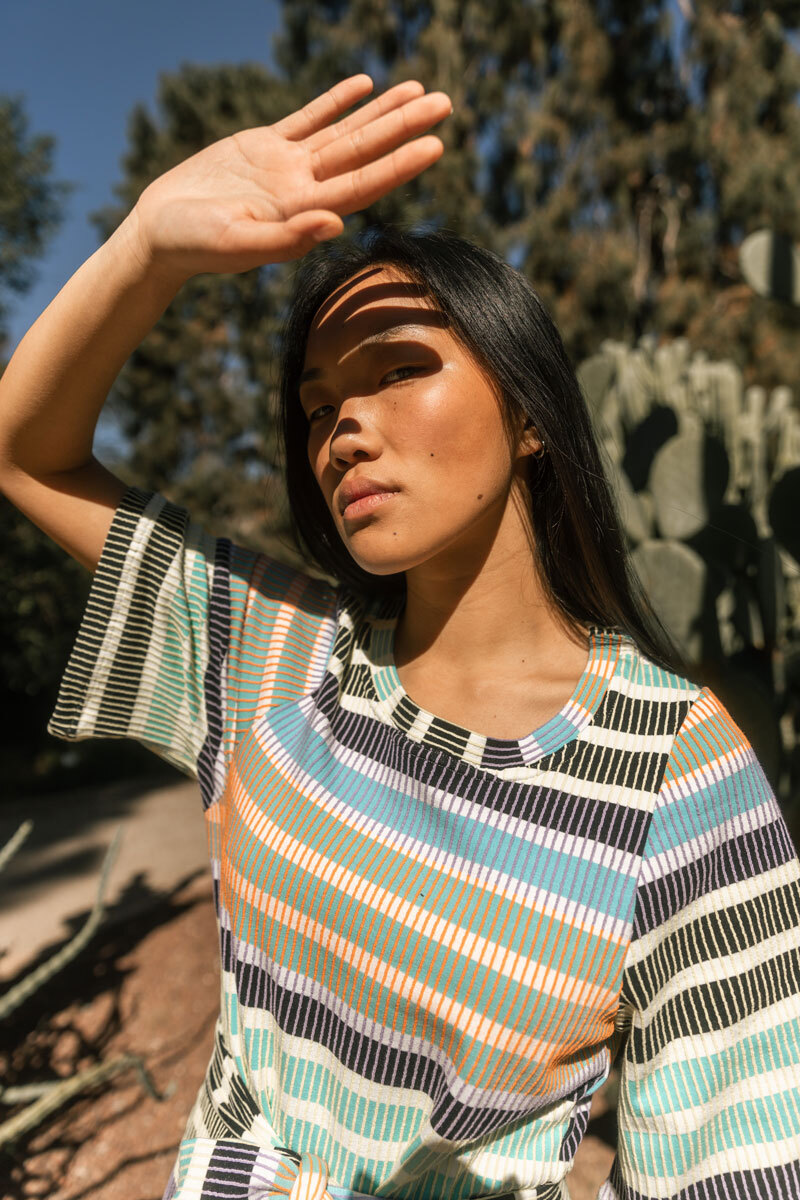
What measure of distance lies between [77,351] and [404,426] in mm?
A: 394

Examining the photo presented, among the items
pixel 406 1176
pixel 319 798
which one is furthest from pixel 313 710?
pixel 406 1176

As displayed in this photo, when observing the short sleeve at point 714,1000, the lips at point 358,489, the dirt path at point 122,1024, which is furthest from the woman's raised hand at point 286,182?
the dirt path at point 122,1024

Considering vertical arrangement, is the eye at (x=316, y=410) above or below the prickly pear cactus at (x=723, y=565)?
above

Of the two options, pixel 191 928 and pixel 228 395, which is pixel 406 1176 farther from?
pixel 228 395

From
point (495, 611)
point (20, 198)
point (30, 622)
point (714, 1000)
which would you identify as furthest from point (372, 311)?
point (20, 198)

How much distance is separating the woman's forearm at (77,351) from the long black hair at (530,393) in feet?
0.75

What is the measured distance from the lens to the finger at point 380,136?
2.68ft

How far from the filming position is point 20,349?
3.26ft

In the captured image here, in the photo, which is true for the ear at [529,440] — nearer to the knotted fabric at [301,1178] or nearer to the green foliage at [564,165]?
the knotted fabric at [301,1178]

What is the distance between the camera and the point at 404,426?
917 millimetres

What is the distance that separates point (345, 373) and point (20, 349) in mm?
386

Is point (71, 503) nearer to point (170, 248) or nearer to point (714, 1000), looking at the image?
point (170, 248)

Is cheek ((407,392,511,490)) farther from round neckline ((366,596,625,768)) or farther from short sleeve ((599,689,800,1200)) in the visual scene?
short sleeve ((599,689,800,1200))

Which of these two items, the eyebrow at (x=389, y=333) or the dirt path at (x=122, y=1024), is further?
the dirt path at (x=122, y=1024)
